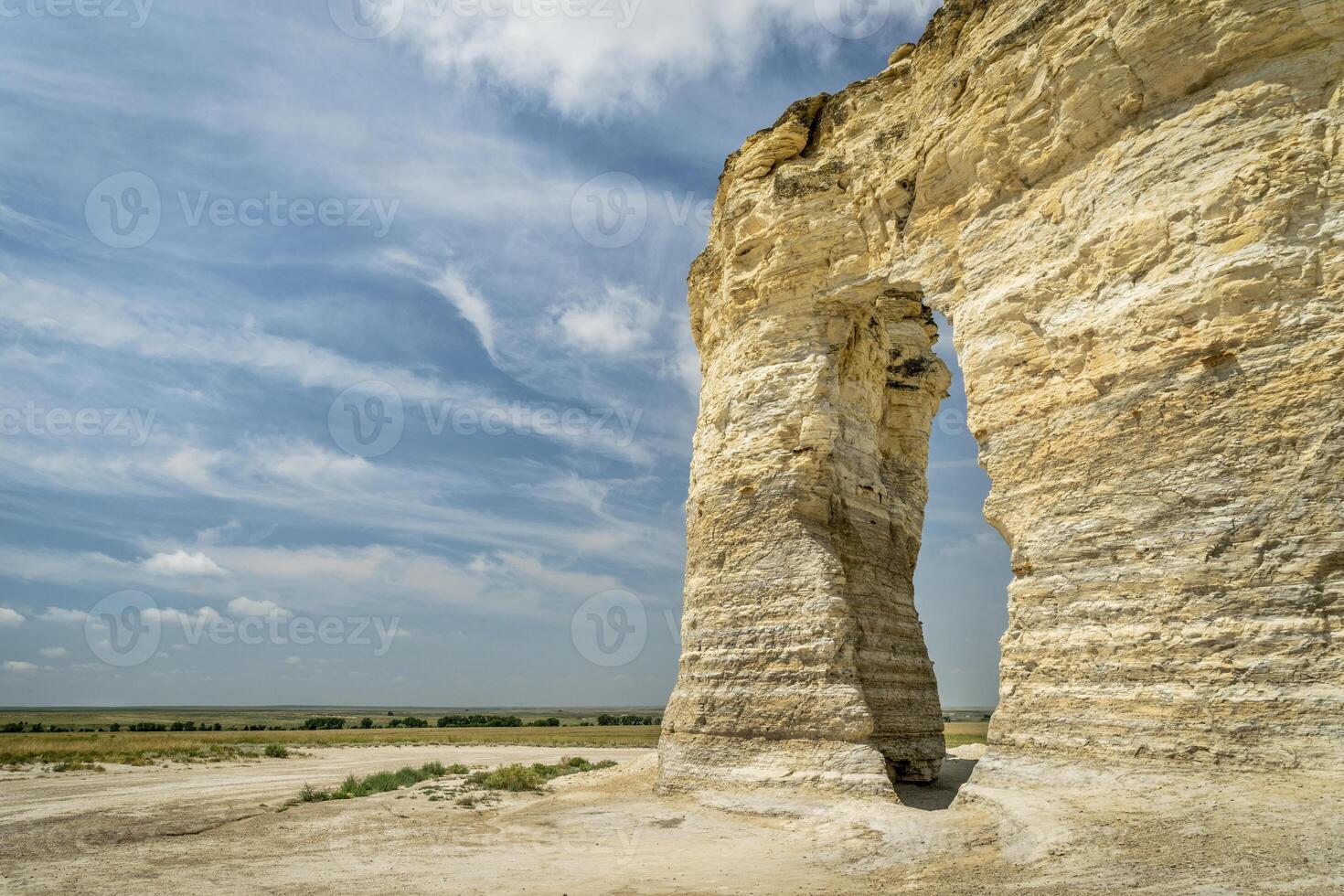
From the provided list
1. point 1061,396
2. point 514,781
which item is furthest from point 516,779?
point 1061,396

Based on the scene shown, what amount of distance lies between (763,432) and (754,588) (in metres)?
2.84

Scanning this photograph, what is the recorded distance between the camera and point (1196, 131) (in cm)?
827

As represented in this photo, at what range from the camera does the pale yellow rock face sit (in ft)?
23.4

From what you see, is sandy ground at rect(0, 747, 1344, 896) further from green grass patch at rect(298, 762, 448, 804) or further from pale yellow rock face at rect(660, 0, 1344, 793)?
green grass patch at rect(298, 762, 448, 804)

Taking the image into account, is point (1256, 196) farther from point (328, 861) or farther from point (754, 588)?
point (328, 861)

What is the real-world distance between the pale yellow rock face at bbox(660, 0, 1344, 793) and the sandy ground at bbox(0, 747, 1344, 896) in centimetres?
61

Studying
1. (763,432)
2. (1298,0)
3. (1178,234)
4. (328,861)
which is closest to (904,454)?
(763,432)

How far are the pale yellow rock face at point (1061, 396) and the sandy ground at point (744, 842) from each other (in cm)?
61

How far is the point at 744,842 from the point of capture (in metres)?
9.39

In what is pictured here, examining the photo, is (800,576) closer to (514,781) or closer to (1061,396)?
(1061,396)

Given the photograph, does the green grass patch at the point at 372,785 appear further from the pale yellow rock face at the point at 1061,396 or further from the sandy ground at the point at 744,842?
the pale yellow rock face at the point at 1061,396

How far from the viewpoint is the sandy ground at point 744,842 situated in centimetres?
582

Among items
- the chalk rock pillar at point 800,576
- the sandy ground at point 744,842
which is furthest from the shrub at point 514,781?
the chalk rock pillar at point 800,576

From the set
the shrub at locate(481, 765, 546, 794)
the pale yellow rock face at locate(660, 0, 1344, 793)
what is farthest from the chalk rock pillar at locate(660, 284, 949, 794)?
the shrub at locate(481, 765, 546, 794)
